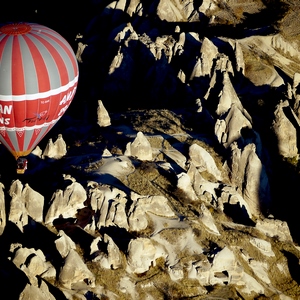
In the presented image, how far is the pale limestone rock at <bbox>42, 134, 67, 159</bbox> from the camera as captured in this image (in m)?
32.4

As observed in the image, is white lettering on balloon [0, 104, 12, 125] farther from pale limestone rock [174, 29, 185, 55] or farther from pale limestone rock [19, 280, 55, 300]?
pale limestone rock [174, 29, 185, 55]

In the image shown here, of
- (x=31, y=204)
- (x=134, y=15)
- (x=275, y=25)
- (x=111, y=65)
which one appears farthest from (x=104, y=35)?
(x=31, y=204)

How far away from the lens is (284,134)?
3553 centimetres

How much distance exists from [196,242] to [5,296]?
27.9 ft

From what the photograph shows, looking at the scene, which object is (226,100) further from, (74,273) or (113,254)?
(74,273)

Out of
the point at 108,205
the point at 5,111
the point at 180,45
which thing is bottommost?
the point at 180,45

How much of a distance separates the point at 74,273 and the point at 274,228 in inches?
432

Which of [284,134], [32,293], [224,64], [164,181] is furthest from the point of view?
[224,64]

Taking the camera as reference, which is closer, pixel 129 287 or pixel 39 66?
pixel 129 287

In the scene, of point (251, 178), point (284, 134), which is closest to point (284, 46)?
point (284, 134)

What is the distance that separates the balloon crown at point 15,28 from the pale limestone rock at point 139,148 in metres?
7.72

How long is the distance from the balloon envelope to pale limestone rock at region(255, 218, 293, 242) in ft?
37.8

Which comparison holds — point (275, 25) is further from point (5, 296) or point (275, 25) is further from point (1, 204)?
point (5, 296)

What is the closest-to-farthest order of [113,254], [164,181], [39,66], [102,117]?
[113,254] < [39,66] < [164,181] < [102,117]
